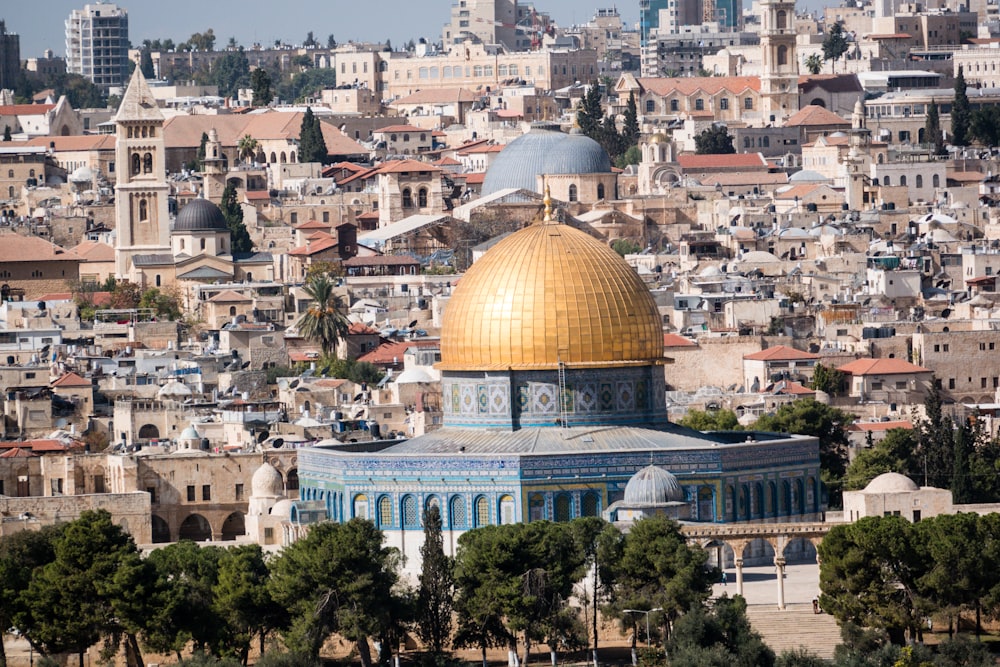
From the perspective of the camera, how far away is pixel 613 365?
59281mm

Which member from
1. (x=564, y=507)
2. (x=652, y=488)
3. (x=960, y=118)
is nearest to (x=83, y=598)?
(x=564, y=507)

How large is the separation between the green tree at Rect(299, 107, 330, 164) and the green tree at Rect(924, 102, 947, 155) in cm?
2278

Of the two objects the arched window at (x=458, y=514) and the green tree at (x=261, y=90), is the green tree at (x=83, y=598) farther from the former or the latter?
the green tree at (x=261, y=90)

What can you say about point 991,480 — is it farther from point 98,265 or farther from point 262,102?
point 262,102

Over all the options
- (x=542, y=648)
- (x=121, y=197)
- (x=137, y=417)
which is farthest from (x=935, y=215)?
(x=542, y=648)

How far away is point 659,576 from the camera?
51.7 meters

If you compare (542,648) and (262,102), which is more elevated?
(262,102)

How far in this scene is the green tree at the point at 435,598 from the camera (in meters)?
51.4

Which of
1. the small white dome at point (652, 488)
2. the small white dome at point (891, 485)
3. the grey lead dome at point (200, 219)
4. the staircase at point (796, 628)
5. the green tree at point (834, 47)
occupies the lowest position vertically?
the staircase at point (796, 628)

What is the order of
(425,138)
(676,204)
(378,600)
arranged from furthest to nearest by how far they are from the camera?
(425,138) < (676,204) < (378,600)

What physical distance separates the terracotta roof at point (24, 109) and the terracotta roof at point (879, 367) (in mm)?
80481

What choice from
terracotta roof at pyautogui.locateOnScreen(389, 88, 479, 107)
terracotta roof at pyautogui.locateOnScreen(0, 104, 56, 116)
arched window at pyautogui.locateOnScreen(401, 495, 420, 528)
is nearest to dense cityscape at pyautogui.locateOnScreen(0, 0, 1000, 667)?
arched window at pyautogui.locateOnScreen(401, 495, 420, 528)

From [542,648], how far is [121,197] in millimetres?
57718

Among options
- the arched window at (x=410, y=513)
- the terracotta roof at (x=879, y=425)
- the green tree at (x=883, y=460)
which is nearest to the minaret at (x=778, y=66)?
the terracotta roof at (x=879, y=425)
